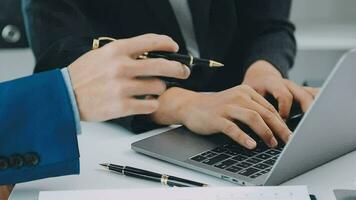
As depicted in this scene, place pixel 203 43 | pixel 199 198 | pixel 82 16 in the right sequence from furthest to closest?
pixel 203 43 → pixel 82 16 → pixel 199 198

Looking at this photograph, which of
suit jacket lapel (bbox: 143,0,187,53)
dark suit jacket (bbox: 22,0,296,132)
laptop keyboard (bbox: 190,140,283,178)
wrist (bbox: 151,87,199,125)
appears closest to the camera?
laptop keyboard (bbox: 190,140,283,178)

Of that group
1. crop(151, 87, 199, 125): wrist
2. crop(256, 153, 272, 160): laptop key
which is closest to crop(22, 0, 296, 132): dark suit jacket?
crop(151, 87, 199, 125): wrist

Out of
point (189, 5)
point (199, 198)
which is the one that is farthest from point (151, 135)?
point (189, 5)

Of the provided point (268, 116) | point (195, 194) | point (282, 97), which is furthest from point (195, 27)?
point (195, 194)

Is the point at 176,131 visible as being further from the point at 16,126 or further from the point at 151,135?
the point at 16,126

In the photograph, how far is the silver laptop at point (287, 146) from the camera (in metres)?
0.62

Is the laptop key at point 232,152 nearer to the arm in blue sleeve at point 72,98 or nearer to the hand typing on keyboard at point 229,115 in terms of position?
the hand typing on keyboard at point 229,115

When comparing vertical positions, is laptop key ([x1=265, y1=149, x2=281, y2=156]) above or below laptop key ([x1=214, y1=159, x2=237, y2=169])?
below

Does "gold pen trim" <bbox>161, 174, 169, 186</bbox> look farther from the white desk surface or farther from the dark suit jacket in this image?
the dark suit jacket

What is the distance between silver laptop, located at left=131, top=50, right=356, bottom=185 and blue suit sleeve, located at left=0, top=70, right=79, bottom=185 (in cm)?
14

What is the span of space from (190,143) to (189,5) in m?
0.48

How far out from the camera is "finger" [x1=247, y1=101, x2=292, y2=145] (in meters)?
0.83

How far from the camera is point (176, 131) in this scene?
0.90m

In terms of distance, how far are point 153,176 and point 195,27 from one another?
23.6 inches
